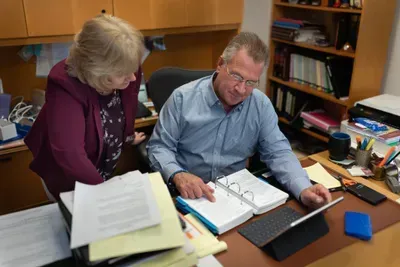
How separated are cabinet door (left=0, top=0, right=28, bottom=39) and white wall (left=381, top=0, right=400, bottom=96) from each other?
236cm

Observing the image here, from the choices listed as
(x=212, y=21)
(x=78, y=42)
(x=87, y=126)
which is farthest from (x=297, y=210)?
(x=212, y=21)

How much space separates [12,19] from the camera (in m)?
1.99

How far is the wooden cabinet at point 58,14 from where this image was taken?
2.04 meters

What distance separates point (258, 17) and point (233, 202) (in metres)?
2.44

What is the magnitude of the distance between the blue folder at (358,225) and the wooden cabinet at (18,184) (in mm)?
1758

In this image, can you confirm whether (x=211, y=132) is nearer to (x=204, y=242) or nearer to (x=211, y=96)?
(x=211, y=96)

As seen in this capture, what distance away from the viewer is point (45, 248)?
1046 mm

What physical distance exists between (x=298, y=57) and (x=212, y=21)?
876mm

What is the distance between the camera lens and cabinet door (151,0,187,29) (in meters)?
2.37

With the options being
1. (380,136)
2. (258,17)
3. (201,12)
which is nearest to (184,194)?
(380,136)

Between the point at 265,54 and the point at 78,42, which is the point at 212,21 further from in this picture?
the point at 78,42

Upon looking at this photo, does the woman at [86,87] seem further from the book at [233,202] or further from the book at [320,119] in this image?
the book at [320,119]

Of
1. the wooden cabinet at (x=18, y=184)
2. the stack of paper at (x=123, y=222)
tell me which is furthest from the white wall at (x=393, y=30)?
the stack of paper at (x=123, y=222)

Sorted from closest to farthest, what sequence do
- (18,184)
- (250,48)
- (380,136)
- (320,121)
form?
(250,48)
(380,136)
(18,184)
(320,121)
